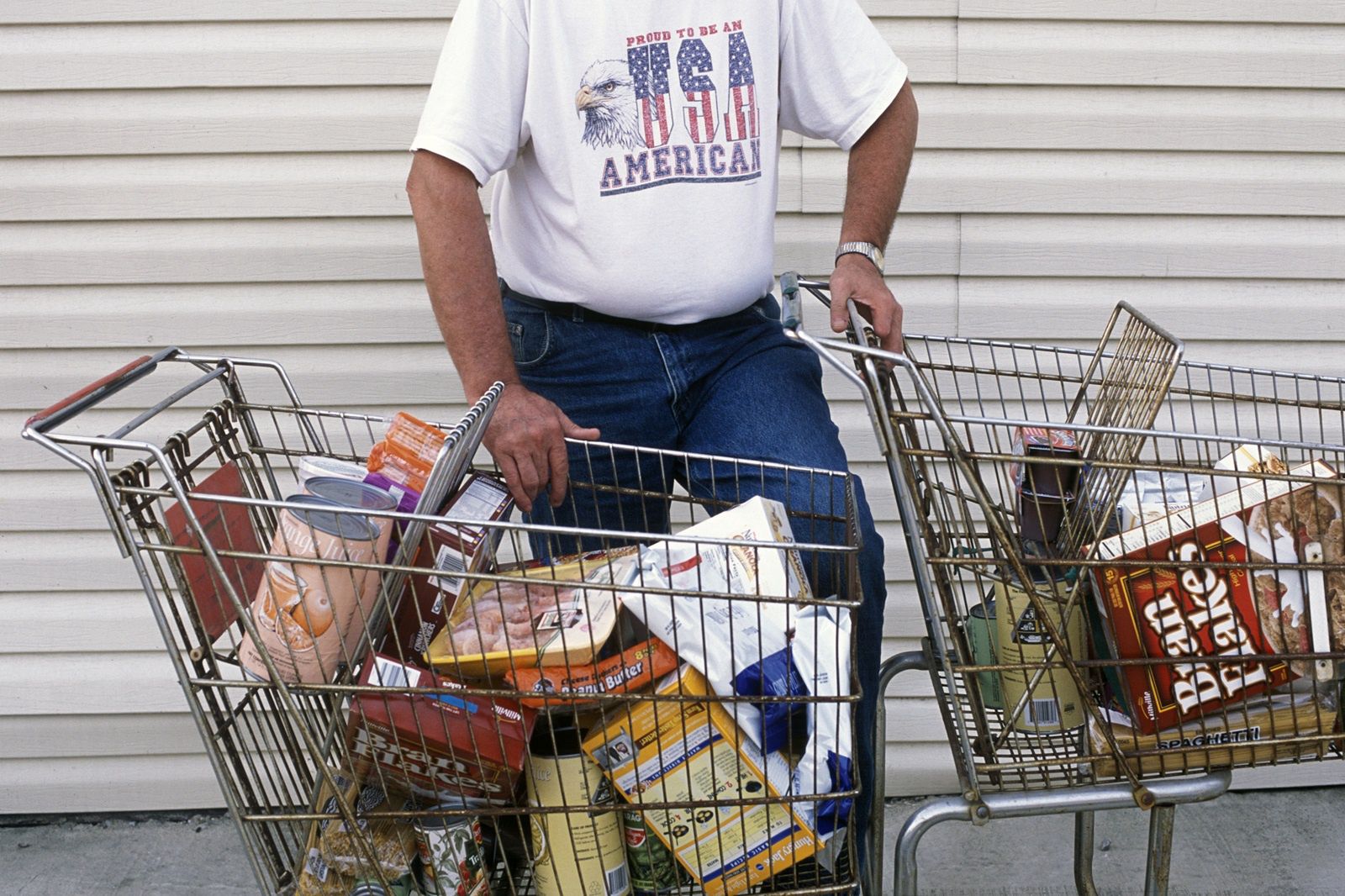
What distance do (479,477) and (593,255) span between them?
0.45m

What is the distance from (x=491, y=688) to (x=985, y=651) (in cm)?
84

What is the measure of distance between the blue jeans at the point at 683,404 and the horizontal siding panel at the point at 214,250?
871 millimetres

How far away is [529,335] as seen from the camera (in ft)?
7.45

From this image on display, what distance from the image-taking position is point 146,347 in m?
3.11

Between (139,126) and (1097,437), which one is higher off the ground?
(139,126)

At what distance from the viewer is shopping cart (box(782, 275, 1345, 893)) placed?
5.71 ft

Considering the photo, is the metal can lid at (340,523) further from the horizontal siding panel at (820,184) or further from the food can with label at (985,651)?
the horizontal siding panel at (820,184)

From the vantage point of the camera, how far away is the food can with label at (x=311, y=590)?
1.61 meters

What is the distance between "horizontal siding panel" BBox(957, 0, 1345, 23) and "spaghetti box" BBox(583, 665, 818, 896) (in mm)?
2060

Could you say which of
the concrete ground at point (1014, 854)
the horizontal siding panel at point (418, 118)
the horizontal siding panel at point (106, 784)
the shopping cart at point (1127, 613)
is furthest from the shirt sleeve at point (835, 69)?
the horizontal siding panel at point (106, 784)

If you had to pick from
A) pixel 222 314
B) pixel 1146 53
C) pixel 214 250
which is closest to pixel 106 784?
pixel 222 314

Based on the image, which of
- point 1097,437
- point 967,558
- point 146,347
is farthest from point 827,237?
point 146,347

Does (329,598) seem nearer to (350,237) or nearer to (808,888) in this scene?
(808,888)

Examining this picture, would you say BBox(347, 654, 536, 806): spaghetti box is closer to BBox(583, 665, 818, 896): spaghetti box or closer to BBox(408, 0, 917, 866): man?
BBox(583, 665, 818, 896): spaghetti box
